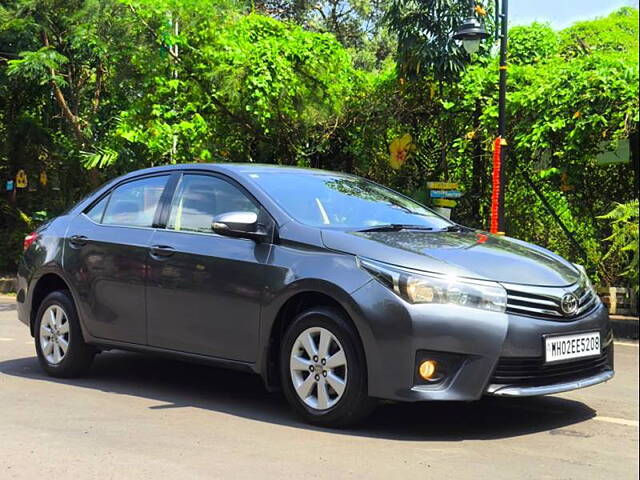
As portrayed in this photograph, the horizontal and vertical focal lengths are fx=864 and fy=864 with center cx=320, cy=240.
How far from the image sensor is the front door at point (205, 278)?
5.21 metres

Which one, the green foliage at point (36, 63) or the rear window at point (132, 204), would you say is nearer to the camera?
the rear window at point (132, 204)

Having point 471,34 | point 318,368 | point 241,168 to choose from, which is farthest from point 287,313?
point 471,34

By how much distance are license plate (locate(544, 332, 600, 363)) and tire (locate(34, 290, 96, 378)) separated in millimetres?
3481

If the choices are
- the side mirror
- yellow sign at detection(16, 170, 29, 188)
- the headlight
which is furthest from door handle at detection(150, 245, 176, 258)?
yellow sign at detection(16, 170, 29, 188)

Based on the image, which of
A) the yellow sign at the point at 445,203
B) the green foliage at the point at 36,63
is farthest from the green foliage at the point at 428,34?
the green foliage at the point at 36,63

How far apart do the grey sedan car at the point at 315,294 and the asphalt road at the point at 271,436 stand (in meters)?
0.29

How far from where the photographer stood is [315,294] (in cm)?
496

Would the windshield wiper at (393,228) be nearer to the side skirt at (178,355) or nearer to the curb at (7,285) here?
the side skirt at (178,355)

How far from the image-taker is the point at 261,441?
4621 millimetres

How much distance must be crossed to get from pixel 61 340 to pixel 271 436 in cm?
244

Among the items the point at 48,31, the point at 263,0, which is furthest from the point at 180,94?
the point at 263,0

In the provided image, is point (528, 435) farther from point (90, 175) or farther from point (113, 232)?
point (90, 175)

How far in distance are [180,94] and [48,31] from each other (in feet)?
11.4

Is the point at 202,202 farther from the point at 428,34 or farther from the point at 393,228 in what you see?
the point at 428,34
